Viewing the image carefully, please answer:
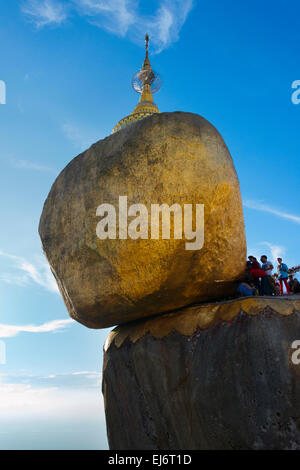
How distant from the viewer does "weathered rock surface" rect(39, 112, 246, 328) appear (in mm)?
4523

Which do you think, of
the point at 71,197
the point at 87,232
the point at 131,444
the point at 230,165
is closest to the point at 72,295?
the point at 87,232

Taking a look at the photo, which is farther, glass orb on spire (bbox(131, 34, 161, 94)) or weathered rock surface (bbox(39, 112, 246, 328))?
glass orb on spire (bbox(131, 34, 161, 94))

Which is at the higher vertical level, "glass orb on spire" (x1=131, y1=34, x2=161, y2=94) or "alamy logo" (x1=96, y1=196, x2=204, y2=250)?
"glass orb on spire" (x1=131, y1=34, x2=161, y2=94)

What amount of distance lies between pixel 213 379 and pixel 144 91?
53.3ft

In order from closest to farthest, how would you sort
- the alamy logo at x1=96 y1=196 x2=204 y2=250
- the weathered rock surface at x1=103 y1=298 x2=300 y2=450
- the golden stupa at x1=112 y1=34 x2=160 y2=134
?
the weathered rock surface at x1=103 y1=298 x2=300 y2=450 < the alamy logo at x1=96 y1=196 x2=204 y2=250 < the golden stupa at x1=112 y1=34 x2=160 y2=134

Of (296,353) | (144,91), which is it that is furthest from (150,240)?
(144,91)

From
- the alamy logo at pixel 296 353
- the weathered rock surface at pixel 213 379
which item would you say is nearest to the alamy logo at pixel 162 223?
the weathered rock surface at pixel 213 379

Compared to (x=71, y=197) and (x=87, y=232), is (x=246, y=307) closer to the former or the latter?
(x=87, y=232)

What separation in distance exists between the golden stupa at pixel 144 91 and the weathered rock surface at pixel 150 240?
11657 millimetres

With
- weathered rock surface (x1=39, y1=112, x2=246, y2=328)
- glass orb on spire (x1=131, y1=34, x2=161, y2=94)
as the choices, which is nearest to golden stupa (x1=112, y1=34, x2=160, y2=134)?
glass orb on spire (x1=131, y1=34, x2=161, y2=94)

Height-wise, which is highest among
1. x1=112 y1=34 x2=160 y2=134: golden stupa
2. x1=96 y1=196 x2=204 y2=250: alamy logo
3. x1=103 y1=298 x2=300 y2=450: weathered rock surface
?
x1=112 y1=34 x2=160 y2=134: golden stupa

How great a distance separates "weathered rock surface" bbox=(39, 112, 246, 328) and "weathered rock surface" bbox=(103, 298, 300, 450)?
500mm

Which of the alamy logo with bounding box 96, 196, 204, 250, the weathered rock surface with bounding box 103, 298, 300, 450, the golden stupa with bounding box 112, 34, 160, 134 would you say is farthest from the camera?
the golden stupa with bounding box 112, 34, 160, 134

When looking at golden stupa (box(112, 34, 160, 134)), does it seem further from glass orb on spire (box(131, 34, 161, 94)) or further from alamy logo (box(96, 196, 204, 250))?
alamy logo (box(96, 196, 204, 250))
